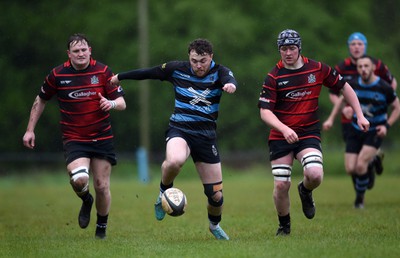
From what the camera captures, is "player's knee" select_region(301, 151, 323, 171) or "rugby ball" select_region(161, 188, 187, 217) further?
"player's knee" select_region(301, 151, 323, 171)

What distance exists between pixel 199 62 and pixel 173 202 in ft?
5.33

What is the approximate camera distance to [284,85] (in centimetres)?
991

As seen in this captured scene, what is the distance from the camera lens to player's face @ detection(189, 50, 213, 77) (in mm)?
9680

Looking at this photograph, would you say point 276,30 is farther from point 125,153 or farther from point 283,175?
point 283,175

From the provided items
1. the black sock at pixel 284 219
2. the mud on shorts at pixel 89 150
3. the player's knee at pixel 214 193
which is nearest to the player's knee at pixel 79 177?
the mud on shorts at pixel 89 150

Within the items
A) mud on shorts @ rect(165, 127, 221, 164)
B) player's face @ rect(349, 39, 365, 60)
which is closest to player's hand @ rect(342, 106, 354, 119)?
player's face @ rect(349, 39, 365, 60)

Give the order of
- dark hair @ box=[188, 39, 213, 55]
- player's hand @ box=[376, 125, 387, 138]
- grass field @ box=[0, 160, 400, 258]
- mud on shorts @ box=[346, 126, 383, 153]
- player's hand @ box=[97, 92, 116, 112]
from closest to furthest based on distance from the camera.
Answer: grass field @ box=[0, 160, 400, 258]
dark hair @ box=[188, 39, 213, 55]
player's hand @ box=[97, 92, 116, 112]
player's hand @ box=[376, 125, 387, 138]
mud on shorts @ box=[346, 126, 383, 153]

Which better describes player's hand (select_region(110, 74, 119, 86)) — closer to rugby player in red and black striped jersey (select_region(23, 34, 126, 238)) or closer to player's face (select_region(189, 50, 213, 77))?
rugby player in red and black striped jersey (select_region(23, 34, 126, 238))

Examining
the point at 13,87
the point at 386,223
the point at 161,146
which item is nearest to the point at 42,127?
the point at 13,87

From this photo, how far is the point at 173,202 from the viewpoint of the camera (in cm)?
937

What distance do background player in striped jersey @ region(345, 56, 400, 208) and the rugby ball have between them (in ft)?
18.0

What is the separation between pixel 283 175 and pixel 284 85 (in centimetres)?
105

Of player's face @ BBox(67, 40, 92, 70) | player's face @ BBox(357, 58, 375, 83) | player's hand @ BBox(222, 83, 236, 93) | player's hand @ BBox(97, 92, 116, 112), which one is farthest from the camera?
player's face @ BBox(357, 58, 375, 83)

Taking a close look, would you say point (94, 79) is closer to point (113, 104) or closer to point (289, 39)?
point (113, 104)
